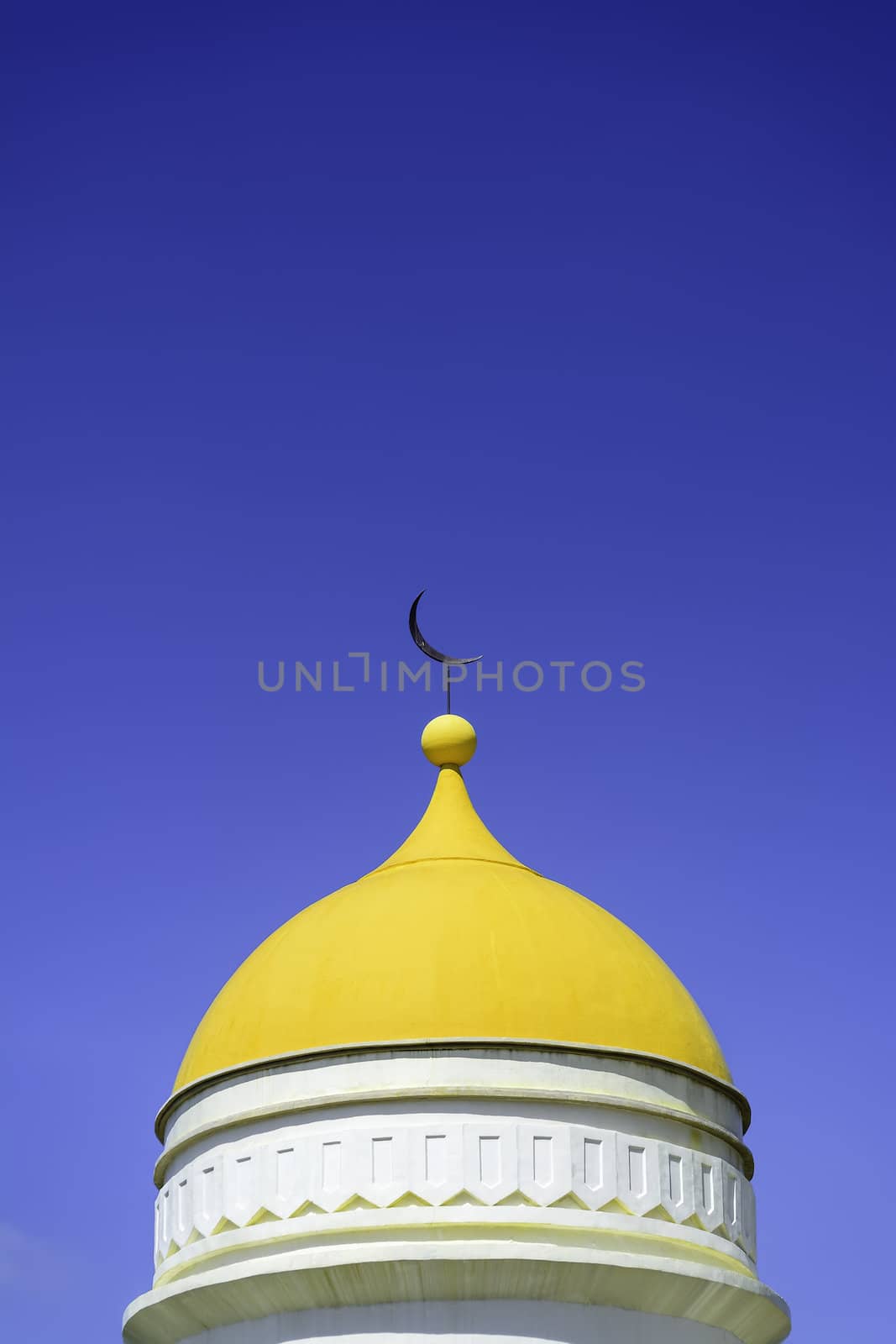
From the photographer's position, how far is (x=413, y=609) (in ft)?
101

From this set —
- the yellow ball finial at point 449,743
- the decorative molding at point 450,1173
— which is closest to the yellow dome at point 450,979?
the decorative molding at point 450,1173

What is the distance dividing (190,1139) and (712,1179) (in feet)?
20.4

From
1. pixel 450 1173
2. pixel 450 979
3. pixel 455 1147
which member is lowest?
pixel 450 1173

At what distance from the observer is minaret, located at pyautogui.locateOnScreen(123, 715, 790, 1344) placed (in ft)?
76.0

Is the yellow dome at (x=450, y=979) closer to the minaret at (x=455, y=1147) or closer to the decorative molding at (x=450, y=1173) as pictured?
the minaret at (x=455, y=1147)

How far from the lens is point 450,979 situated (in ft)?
80.8

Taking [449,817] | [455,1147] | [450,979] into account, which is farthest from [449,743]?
[455,1147]

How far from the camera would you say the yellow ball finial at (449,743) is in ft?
97.0

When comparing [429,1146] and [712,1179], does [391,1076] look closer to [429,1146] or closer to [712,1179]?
[429,1146]

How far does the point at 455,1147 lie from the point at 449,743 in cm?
729

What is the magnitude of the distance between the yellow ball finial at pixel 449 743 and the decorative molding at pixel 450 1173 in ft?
22.3

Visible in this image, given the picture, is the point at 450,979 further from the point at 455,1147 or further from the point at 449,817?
the point at 449,817

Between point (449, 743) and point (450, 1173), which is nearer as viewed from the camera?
point (450, 1173)

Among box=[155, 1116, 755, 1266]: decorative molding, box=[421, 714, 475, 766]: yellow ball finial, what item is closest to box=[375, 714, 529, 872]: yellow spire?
box=[421, 714, 475, 766]: yellow ball finial
